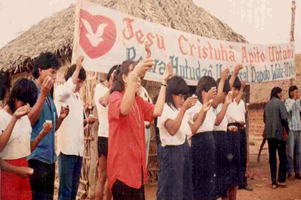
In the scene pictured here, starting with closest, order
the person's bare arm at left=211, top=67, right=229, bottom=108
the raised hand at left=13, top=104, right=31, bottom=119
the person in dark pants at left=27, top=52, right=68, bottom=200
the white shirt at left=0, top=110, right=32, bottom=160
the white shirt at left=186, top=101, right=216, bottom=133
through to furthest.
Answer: the raised hand at left=13, top=104, right=31, bottom=119 → the white shirt at left=0, top=110, right=32, bottom=160 → the person in dark pants at left=27, top=52, right=68, bottom=200 → the white shirt at left=186, top=101, right=216, bottom=133 → the person's bare arm at left=211, top=67, right=229, bottom=108

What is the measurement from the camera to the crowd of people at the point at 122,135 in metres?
2.41

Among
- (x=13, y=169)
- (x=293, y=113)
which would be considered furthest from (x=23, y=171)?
(x=293, y=113)

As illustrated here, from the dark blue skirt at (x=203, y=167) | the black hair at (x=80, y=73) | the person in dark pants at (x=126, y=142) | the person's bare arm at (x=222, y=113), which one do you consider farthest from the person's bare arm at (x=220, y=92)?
the person in dark pants at (x=126, y=142)

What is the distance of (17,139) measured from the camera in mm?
2408

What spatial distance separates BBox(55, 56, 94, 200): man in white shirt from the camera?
3359 millimetres

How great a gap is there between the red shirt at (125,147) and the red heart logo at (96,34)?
1.62m

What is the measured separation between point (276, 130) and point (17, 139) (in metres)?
4.72

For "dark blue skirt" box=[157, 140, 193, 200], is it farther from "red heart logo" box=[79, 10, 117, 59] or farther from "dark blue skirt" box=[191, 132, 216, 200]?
"red heart logo" box=[79, 10, 117, 59]

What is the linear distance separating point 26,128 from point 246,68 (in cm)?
473

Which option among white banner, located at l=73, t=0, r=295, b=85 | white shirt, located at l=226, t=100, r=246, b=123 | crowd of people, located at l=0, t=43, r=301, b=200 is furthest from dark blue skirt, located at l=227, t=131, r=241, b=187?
white banner, located at l=73, t=0, r=295, b=85

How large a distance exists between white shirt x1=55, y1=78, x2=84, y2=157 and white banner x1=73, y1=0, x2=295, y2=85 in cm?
65

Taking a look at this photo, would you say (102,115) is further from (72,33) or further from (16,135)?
(72,33)

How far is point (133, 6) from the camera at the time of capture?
621 cm

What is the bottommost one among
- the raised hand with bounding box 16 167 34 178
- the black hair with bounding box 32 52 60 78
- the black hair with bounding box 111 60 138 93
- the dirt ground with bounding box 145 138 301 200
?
the dirt ground with bounding box 145 138 301 200
